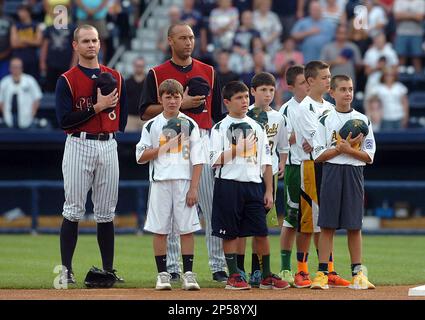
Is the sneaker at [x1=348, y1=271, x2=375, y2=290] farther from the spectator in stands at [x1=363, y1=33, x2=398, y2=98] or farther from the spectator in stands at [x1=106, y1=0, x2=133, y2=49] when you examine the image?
the spectator in stands at [x1=106, y1=0, x2=133, y2=49]

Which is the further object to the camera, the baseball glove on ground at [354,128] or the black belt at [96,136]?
the black belt at [96,136]

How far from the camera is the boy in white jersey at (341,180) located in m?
9.41

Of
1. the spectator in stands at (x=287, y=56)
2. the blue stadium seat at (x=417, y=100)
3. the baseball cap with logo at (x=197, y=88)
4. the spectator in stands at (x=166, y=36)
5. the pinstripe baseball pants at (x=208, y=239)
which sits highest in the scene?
the spectator in stands at (x=166, y=36)

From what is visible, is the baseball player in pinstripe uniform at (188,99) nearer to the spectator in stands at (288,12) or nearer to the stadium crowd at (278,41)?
the stadium crowd at (278,41)

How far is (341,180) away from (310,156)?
586mm

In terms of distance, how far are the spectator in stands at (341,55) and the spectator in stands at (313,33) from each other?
0.38 metres

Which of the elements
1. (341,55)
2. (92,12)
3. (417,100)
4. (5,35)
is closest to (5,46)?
(5,35)

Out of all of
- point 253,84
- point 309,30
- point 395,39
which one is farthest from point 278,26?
point 253,84

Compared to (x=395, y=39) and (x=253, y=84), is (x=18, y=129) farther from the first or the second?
(x=253, y=84)

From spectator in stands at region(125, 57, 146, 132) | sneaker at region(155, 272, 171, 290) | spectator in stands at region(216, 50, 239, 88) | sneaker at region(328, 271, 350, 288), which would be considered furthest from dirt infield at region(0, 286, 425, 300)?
spectator in stands at region(125, 57, 146, 132)

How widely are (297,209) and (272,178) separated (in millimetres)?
515

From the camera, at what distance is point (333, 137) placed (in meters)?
9.50

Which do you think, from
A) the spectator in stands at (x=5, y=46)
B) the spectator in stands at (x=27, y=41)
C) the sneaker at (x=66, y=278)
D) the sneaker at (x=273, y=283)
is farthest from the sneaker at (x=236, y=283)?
the spectator in stands at (x=5, y=46)

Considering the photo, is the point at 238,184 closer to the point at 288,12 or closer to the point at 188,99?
the point at 188,99
